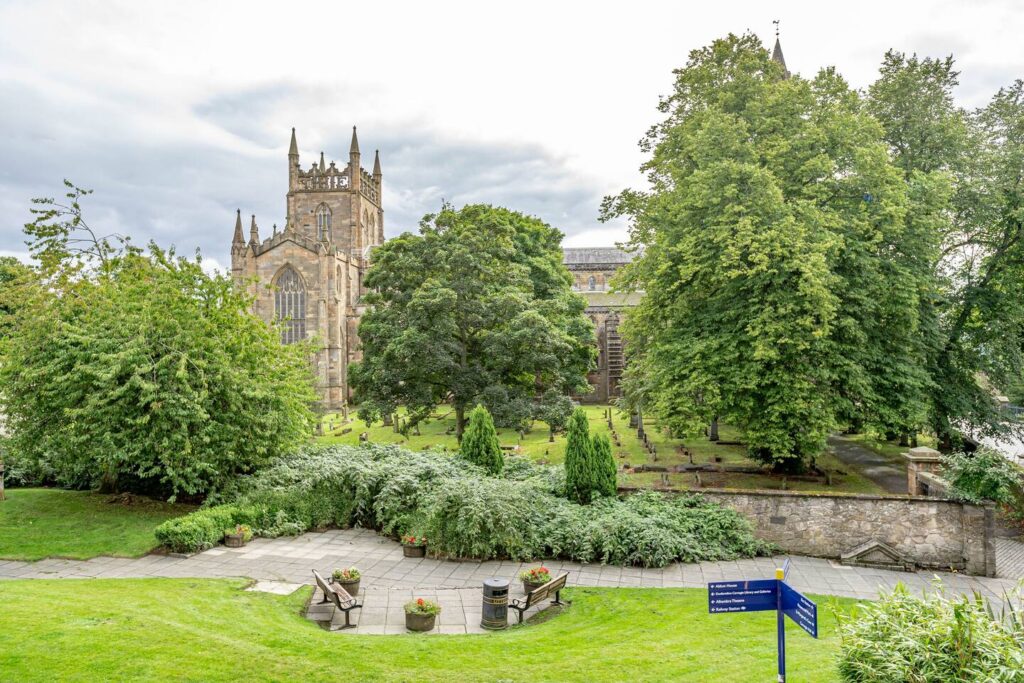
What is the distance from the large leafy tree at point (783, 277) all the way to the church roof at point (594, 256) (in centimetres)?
4167

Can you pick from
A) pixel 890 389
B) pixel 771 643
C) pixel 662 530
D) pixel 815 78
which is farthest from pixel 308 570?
pixel 815 78

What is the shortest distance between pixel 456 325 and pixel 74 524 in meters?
13.5

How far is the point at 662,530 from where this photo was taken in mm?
13742

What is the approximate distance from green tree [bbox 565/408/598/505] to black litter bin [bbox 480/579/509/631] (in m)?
6.04

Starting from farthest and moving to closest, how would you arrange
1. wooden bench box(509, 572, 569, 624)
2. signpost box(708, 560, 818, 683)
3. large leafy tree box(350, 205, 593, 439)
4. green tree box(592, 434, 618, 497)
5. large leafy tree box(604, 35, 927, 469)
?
large leafy tree box(350, 205, 593, 439), large leafy tree box(604, 35, 927, 469), green tree box(592, 434, 618, 497), wooden bench box(509, 572, 569, 624), signpost box(708, 560, 818, 683)

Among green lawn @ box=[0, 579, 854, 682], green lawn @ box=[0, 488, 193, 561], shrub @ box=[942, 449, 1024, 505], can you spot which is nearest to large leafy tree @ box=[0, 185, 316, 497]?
green lawn @ box=[0, 488, 193, 561]

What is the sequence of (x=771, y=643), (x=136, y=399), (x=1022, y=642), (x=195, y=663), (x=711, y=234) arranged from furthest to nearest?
1. (x=711, y=234)
2. (x=136, y=399)
3. (x=771, y=643)
4. (x=195, y=663)
5. (x=1022, y=642)

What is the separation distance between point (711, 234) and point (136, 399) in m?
15.1

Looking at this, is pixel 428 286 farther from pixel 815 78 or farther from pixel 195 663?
pixel 195 663

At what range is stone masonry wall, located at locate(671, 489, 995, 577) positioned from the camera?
13.6m

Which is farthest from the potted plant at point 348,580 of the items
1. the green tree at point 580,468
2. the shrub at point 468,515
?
the green tree at point 580,468

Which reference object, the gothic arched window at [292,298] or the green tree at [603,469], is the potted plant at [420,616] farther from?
the gothic arched window at [292,298]

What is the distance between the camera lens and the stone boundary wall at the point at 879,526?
13.6 meters

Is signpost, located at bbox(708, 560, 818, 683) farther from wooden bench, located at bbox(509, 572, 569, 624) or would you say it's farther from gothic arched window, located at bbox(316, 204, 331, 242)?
gothic arched window, located at bbox(316, 204, 331, 242)
